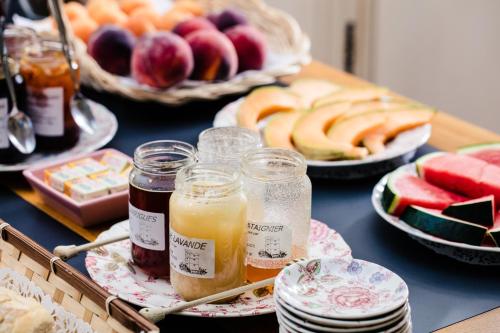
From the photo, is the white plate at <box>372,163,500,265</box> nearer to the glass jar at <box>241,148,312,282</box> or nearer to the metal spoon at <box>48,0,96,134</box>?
the glass jar at <box>241,148,312,282</box>

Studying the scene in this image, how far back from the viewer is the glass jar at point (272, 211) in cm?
89

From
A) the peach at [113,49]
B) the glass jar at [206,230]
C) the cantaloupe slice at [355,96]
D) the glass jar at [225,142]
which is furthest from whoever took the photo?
the peach at [113,49]

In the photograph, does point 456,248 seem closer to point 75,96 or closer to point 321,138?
point 321,138

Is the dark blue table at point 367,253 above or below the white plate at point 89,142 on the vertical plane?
below

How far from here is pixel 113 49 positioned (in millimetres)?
1571

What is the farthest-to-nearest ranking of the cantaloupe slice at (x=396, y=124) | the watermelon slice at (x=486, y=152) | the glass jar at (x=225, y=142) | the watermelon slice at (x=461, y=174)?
1. the cantaloupe slice at (x=396, y=124)
2. the watermelon slice at (x=486, y=152)
3. the watermelon slice at (x=461, y=174)
4. the glass jar at (x=225, y=142)

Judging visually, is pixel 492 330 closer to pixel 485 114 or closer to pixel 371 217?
pixel 371 217

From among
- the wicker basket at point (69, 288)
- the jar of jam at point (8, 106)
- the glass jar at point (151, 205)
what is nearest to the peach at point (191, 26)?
the jar of jam at point (8, 106)

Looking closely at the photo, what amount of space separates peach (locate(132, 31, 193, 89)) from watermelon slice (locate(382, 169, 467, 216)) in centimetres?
52

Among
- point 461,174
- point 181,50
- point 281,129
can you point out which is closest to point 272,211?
point 461,174

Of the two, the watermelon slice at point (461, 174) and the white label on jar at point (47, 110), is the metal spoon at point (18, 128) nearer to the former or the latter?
the white label on jar at point (47, 110)

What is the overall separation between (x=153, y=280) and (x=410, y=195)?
0.36 m

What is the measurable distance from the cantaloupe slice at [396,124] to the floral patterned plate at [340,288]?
20.1 inches

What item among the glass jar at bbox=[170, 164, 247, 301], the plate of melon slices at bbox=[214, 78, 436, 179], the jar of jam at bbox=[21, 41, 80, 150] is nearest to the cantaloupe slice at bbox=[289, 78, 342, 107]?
the plate of melon slices at bbox=[214, 78, 436, 179]
